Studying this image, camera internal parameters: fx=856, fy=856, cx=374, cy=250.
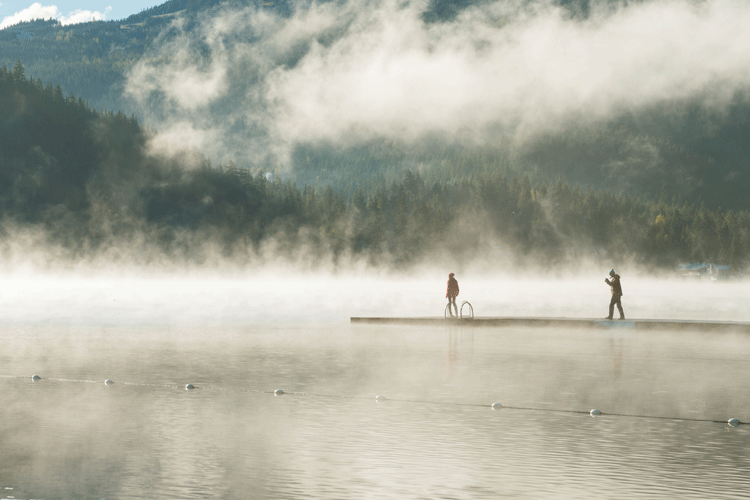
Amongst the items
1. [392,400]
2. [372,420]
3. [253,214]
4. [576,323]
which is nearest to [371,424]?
[372,420]

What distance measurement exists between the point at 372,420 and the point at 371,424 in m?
0.36

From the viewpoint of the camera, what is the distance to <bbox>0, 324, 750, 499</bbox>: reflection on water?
10367 millimetres

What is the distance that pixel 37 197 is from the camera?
141750 millimetres

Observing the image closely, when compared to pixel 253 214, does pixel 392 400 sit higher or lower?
lower

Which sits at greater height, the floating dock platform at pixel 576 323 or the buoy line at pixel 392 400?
the floating dock platform at pixel 576 323

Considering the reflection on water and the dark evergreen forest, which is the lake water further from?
the dark evergreen forest

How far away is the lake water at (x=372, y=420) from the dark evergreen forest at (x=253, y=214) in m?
123

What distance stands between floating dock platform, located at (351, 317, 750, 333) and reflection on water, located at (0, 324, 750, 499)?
7.42 m

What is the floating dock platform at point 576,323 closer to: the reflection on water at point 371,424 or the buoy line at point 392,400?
the reflection on water at point 371,424

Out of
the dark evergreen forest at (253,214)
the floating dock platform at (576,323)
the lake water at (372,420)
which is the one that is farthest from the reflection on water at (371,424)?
the dark evergreen forest at (253,214)

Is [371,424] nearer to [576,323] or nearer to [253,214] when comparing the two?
[576,323]

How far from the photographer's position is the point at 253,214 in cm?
16788

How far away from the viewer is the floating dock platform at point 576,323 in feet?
109

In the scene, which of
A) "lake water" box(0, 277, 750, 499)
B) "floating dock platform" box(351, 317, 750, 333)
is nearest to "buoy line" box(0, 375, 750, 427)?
"lake water" box(0, 277, 750, 499)
